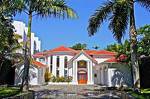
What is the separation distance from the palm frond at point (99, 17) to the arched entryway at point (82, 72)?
3271 cm

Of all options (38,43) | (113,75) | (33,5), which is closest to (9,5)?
(33,5)

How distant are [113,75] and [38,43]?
155 feet

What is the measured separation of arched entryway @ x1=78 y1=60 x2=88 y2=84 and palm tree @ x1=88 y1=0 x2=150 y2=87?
32.7 metres

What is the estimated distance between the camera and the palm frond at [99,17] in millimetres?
23947

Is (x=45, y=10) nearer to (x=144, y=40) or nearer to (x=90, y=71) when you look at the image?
(x=144, y=40)

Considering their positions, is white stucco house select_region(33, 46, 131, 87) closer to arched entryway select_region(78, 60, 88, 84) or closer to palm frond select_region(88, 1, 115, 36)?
arched entryway select_region(78, 60, 88, 84)

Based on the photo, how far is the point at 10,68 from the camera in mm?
45188

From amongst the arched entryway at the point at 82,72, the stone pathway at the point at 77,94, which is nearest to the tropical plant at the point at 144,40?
the stone pathway at the point at 77,94

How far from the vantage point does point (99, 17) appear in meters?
24.4

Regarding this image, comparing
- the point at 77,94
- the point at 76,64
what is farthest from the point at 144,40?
the point at 76,64

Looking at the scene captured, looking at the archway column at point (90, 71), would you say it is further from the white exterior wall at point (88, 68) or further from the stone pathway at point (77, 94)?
the stone pathway at point (77, 94)

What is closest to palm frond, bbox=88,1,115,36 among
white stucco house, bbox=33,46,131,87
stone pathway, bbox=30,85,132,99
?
stone pathway, bbox=30,85,132,99

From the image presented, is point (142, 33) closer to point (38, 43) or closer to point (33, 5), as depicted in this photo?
point (33, 5)

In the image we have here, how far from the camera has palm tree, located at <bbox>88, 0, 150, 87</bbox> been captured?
21.9m
